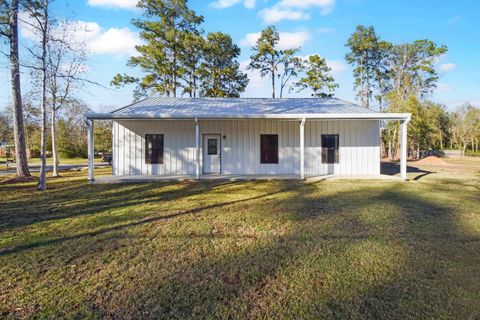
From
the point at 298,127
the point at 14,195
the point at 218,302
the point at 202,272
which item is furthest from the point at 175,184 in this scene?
the point at 218,302

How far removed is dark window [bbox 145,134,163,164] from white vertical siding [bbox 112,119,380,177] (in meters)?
0.17

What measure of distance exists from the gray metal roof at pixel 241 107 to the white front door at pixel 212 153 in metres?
1.27

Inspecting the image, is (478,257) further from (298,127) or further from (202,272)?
(298,127)

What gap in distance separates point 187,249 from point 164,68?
22.4 m

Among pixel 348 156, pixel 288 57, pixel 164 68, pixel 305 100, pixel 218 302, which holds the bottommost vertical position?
pixel 218 302

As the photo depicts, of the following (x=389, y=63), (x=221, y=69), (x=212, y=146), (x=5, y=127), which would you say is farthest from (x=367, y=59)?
(x=5, y=127)

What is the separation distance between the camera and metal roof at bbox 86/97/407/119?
38.1 feet

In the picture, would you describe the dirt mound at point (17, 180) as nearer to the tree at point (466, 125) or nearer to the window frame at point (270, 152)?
the window frame at point (270, 152)

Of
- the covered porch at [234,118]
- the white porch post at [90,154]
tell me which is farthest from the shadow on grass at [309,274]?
the white porch post at [90,154]

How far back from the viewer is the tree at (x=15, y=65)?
10.9 meters

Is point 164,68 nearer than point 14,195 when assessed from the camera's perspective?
No

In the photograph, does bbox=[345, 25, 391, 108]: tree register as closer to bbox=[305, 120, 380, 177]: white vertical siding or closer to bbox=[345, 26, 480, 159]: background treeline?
bbox=[345, 26, 480, 159]: background treeline

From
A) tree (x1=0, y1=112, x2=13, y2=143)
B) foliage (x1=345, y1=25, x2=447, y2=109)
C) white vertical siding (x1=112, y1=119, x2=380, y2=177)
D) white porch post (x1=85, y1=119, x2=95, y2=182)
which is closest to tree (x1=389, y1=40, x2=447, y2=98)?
foliage (x1=345, y1=25, x2=447, y2=109)

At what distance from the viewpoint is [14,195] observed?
896 cm
